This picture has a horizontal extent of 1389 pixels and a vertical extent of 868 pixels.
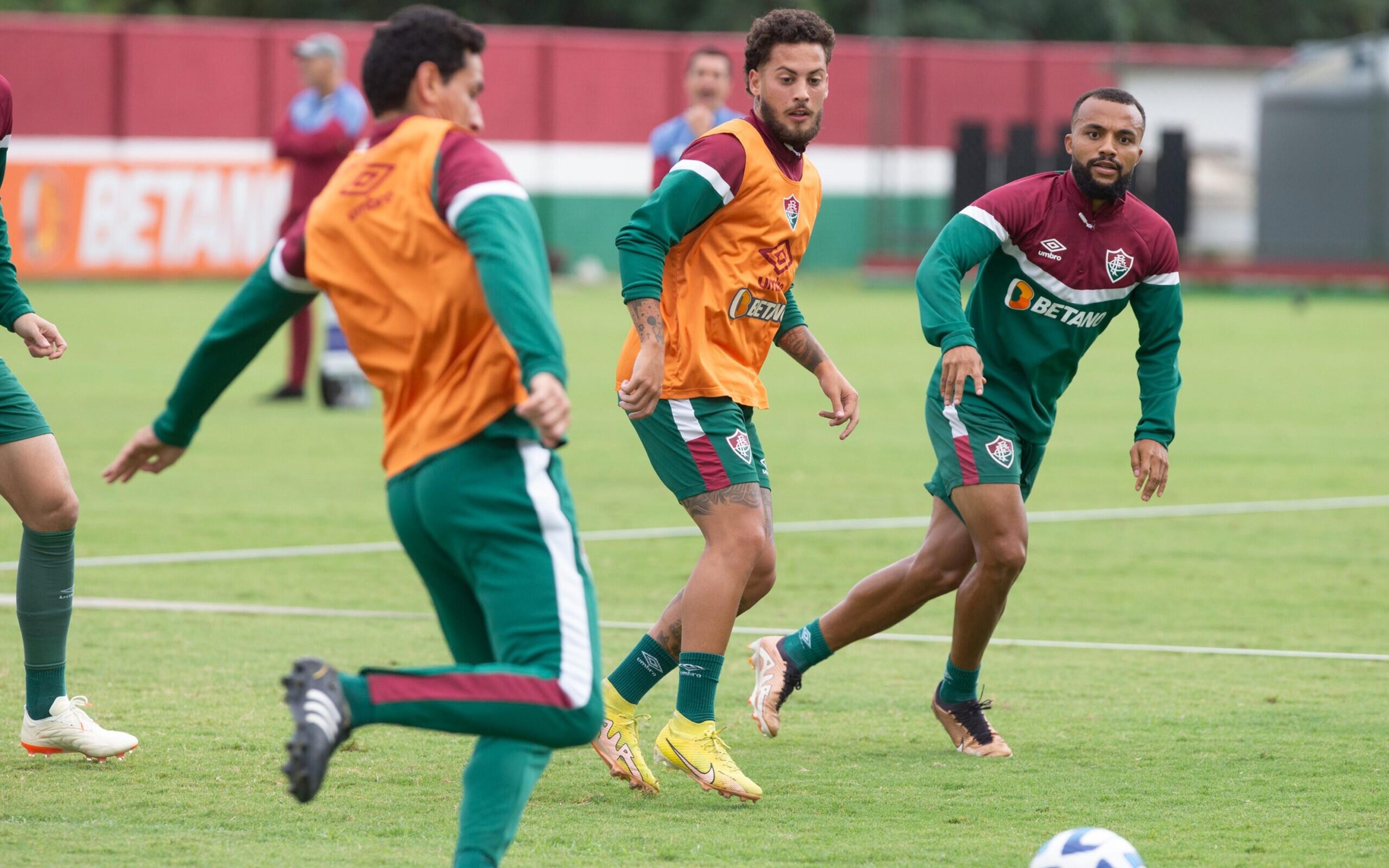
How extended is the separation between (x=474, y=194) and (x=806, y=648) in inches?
110

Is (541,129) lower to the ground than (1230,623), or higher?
higher

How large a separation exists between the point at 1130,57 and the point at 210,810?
36.2 meters

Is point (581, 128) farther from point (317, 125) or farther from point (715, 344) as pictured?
point (715, 344)

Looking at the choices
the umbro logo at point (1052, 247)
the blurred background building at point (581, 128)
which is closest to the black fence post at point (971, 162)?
the blurred background building at point (581, 128)

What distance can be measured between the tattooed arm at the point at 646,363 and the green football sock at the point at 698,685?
0.75 m

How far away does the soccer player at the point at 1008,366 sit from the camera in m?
5.81

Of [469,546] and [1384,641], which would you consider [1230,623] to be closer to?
[1384,641]

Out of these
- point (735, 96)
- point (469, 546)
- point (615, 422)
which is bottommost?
point (615, 422)

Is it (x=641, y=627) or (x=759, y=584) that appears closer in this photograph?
(x=759, y=584)

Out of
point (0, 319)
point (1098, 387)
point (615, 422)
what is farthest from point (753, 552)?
point (1098, 387)

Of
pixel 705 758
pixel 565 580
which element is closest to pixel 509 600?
pixel 565 580

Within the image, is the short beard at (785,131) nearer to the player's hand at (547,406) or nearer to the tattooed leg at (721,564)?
the tattooed leg at (721,564)

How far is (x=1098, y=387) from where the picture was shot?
56.2ft

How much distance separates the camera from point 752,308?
5602 millimetres
